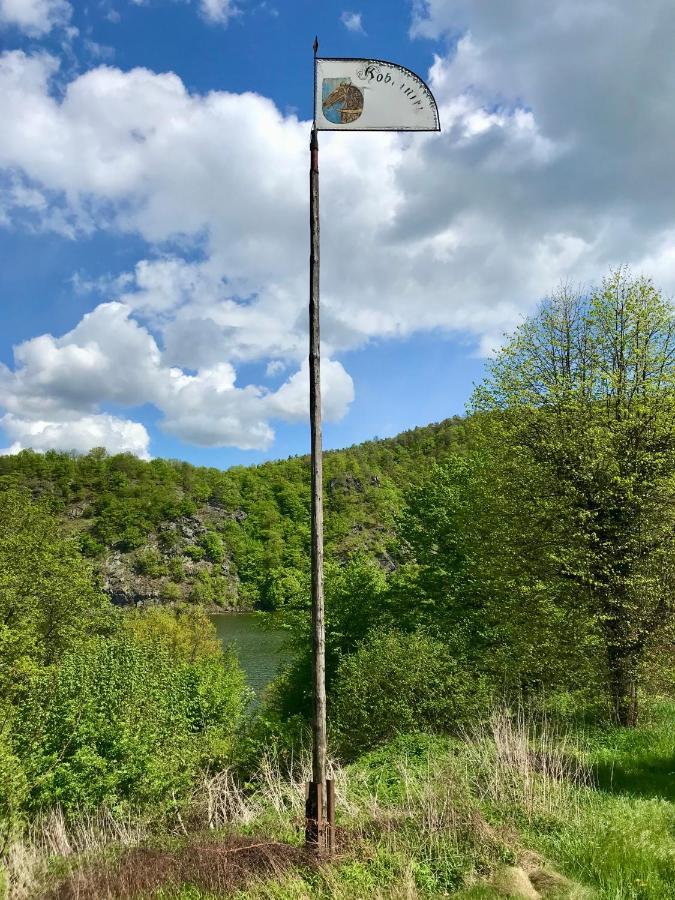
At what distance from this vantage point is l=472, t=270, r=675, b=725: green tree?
14.4 meters

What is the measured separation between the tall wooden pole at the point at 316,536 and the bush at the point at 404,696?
9.81 m

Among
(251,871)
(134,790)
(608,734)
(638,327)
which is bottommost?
(134,790)

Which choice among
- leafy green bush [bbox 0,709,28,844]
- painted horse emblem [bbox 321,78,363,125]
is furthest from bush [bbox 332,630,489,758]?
painted horse emblem [bbox 321,78,363,125]

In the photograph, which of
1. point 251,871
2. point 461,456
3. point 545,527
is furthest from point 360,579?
point 251,871

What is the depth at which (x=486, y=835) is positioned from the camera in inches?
259

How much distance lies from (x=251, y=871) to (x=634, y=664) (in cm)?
1192

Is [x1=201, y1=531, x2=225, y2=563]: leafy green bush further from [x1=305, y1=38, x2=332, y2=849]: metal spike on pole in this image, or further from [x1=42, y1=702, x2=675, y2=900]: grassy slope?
[x1=305, y1=38, x2=332, y2=849]: metal spike on pole

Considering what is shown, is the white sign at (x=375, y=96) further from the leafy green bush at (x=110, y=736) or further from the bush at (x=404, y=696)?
the leafy green bush at (x=110, y=736)

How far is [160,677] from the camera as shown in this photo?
22.1 meters

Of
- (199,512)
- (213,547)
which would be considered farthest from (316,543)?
(199,512)

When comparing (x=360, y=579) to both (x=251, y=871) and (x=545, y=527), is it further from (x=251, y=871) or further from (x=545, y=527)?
(x=251, y=871)

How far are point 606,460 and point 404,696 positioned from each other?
8863mm

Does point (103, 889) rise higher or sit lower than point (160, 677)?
higher

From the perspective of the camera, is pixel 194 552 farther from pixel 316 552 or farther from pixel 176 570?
pixel 316 552
